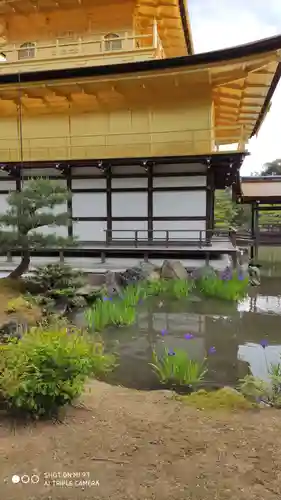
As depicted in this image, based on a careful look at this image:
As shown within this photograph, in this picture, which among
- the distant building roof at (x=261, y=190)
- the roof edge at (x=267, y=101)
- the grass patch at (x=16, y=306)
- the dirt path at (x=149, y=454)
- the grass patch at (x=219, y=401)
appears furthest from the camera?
the distant building roof at (x=261, y=190)

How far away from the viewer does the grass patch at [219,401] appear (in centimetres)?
375

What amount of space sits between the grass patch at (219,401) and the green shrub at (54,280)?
4853 mm

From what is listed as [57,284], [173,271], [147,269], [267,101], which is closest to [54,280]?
[57,284]

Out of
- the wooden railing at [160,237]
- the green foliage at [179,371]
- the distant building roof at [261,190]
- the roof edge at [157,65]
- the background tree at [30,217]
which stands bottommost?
the green foliage at [179,371]

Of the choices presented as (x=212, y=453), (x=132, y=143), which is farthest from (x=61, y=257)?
(x=212, y=453)

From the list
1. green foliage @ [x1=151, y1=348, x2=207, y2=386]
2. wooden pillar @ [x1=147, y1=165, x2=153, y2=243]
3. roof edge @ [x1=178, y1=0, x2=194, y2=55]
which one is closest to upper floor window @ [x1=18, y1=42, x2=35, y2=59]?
roof edge @ [x1=178, y1=0, x2=194, y2=55]

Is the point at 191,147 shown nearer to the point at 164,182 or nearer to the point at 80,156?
the point at 164,182

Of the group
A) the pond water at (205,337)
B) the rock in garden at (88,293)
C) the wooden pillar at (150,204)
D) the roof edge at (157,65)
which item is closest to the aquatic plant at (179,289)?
the pond water at (205,337)

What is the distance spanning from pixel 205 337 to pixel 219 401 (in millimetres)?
3084

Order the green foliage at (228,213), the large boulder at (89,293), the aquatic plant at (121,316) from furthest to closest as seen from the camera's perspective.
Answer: the green foliage at (228,213), the large boulder at (89,293), the aquatic plant at (121,316)

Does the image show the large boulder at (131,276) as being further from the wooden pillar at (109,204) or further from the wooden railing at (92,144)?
the wooden railing at (92,144)

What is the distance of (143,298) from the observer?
29.4 ft

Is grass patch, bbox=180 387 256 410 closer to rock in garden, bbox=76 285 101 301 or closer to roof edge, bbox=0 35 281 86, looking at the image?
rock in garden, bbox=76 285 101 301

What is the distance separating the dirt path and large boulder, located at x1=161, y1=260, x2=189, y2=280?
650 cm
